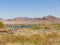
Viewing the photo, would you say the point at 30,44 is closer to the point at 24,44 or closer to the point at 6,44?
the point at 24,44

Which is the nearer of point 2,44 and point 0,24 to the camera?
point 2,44

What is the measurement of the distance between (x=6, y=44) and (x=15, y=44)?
2.28 ft

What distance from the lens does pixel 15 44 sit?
14.2 meters

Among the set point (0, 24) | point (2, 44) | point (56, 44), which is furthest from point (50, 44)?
point (0, 24)

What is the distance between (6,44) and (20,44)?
1.04 metres

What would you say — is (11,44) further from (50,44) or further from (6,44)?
(50,44)

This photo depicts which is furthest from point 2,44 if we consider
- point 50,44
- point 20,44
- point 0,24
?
point 0,24

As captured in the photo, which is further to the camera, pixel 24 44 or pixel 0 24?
pixel 0 24

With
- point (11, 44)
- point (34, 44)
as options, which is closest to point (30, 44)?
point (34, 44)

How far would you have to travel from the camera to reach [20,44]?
46.3 feet

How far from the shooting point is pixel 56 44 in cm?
1388

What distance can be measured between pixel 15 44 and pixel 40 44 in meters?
1.89

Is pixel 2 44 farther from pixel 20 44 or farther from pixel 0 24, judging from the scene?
pixel 0 24

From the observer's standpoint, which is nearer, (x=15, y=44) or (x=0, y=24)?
(x=15, y=44)
